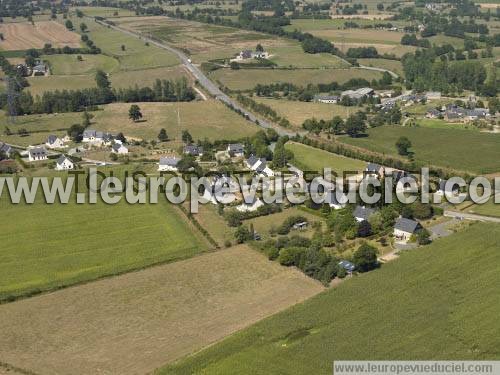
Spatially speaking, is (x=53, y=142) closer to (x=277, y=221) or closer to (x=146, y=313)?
(x=277, y=221)

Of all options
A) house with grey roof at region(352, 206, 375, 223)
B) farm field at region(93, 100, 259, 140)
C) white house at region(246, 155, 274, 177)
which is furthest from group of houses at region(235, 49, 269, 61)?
house with grey roof at region(352, 206, 375, 223)

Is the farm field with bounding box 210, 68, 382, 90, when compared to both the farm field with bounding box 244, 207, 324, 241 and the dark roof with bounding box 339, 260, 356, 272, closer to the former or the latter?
the farm field with bounding box 244, 207, 324, 241

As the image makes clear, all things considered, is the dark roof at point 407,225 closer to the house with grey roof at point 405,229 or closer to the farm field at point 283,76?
the house with grey roof at point 405,229

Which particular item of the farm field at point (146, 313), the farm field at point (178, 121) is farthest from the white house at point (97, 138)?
the farm field at point (146, 313)

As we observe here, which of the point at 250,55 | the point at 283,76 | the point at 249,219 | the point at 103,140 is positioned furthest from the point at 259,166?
the point at 250,55

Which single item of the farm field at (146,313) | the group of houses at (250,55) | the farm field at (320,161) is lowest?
the farm field at (146,313)
